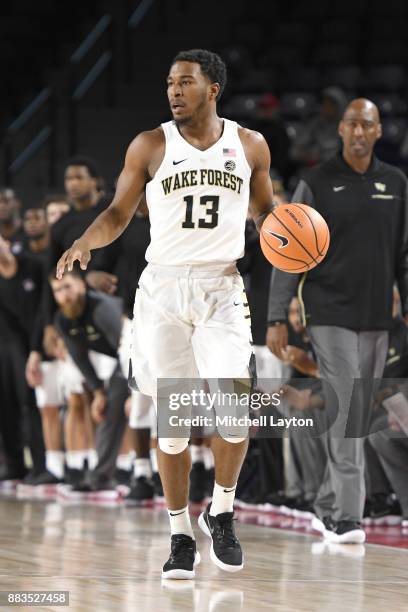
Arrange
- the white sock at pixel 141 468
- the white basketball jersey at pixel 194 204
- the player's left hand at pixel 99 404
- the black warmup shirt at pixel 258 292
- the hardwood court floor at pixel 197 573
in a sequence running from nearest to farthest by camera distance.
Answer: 1. the hardwood court floor at pixel 197 573
2. the white basketball jersey at pixel 194 204
3. the black warmup shirt at pixel 258 292
4. the white sock at pixel 141 468
5. the player's left hand at pixel 99 404

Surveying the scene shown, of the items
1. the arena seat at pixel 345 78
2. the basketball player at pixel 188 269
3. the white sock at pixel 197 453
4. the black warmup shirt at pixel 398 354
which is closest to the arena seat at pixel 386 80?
the arena seat at pixel 345 78

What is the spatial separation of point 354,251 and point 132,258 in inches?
97.5

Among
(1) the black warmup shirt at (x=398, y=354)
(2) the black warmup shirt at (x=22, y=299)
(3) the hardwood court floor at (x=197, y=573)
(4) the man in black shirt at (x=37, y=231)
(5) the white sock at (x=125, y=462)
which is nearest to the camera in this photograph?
(3) the hardwood court floor at (x=197, y=573)

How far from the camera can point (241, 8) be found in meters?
15.3

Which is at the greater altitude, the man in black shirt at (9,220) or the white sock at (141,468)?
the man in black shirt at (9,220)

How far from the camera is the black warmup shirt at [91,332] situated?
29.0 ft

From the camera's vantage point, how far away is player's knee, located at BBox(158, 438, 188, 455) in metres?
5.18

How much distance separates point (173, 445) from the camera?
5176 millimetres

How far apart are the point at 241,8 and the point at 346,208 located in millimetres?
9232

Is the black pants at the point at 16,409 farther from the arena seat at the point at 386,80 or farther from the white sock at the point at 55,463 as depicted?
the arena seat at the point at 386,80

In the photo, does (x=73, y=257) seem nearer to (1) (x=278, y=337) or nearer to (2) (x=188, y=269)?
(2) (x=188, y=269)

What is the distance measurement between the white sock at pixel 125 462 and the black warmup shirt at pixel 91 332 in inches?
26.4

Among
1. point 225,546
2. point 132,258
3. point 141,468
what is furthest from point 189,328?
point 132,258

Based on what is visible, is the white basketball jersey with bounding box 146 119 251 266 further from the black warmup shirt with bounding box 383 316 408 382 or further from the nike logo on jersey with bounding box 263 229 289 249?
the black warmup shirt with bounding box 383 316 408 382
